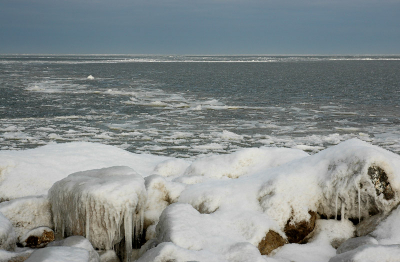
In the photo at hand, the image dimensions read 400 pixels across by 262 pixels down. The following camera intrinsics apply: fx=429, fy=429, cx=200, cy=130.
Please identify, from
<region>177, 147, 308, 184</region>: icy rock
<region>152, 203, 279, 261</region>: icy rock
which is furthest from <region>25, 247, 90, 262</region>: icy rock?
<region>177, 147, 308, 184</region>: icy rock

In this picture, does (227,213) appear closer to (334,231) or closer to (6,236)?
(334,231)

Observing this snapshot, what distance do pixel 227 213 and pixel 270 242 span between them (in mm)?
951

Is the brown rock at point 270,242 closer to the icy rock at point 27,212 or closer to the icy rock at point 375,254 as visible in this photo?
the icy rock at point 375,254

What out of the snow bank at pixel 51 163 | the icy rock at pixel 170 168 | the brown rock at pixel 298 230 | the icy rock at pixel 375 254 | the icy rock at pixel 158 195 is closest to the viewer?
the icy rock at pixel 375 254

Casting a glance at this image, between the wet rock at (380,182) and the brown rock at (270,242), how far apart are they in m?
1.90

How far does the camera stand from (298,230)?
7.68 m

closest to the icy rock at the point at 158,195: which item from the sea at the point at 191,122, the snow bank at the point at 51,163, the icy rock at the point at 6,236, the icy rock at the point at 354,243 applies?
the snow bank at the point at 51,163

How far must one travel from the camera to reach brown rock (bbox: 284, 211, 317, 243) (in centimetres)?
764

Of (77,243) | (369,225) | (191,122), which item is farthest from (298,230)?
(191,122)

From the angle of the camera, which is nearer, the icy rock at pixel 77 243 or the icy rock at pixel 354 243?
the icy rock at pixel 354 243

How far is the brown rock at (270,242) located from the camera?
7.20 metres

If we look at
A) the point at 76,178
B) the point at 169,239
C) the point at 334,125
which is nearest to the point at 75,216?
the point at 76,178

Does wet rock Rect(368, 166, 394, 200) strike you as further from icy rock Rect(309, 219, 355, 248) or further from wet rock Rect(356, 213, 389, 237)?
icy rock Rect(309, 219, 355, 248)

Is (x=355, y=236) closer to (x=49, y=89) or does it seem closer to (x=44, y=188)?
(x=44, y=188)
